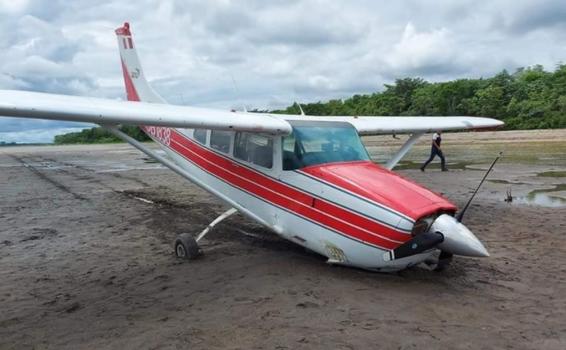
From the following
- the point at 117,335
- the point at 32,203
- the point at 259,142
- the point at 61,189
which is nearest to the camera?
the point at 117,335

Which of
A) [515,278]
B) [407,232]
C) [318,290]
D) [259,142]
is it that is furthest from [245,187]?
[515,278]

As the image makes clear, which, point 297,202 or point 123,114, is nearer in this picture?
point 123,114

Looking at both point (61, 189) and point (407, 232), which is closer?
point (407, 232)

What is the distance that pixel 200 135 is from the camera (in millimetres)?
9344

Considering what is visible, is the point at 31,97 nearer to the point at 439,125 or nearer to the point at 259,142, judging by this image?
the point at 259,142

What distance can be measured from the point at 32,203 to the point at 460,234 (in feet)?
40.6

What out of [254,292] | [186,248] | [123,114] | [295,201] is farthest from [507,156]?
[123,114]

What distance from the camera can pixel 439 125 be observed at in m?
10.1

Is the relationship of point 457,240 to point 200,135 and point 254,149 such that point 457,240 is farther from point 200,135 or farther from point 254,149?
point 200,135

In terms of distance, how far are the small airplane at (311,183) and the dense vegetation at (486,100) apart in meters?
48.7

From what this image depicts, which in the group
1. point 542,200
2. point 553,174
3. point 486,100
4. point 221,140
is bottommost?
point 542,200

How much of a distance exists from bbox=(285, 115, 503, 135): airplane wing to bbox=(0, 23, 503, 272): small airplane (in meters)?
0.06

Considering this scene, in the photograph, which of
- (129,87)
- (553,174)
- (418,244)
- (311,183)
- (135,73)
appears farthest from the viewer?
(553,174)

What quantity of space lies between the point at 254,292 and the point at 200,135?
4.20m
